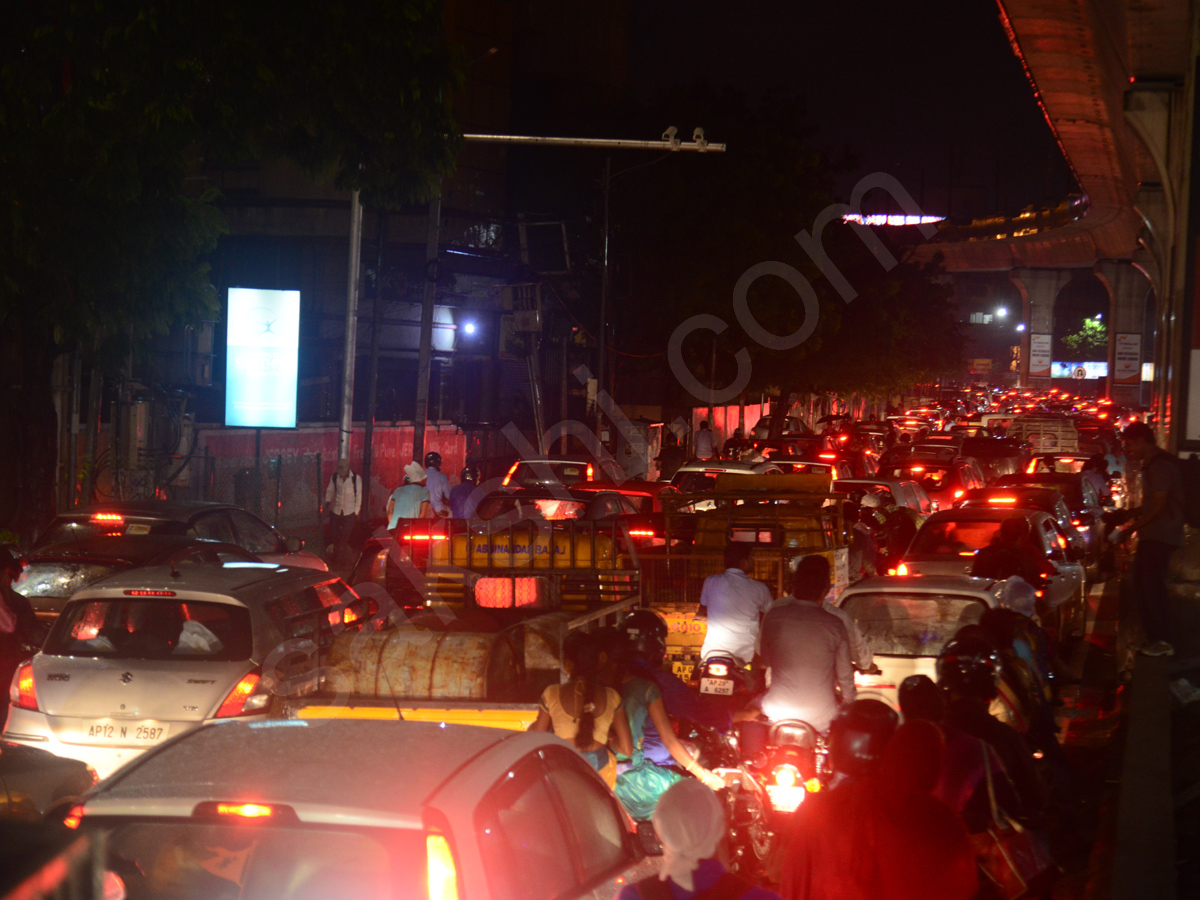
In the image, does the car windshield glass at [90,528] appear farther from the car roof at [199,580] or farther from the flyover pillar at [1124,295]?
the flyover pillar at [1124,295]

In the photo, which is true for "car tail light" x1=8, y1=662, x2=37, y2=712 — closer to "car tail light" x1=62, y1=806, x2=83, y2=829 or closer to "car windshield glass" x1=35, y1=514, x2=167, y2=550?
"car windshield glass" x1=35, y1=514, x2=167, y2=550

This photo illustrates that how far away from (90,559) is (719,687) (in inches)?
236

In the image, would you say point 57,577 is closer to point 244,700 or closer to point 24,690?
point 24,690

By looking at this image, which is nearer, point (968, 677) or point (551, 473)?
point (968, 677)

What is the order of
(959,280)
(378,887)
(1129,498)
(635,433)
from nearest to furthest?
(378,887) < (1129,498) < (635,433) < (959,280)

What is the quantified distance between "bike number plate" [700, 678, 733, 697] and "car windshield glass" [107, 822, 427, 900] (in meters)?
4.79

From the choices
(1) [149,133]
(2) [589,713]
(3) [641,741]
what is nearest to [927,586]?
(3) [641,741]

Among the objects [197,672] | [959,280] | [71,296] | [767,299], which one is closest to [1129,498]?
[767,299]

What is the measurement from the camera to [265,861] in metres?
3.51

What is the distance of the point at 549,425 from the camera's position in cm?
4681

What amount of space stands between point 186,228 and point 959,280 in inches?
6862

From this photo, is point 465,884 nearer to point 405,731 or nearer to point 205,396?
point 405,731

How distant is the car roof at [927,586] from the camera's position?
10.2m

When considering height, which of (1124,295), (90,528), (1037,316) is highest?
(1037,316)
